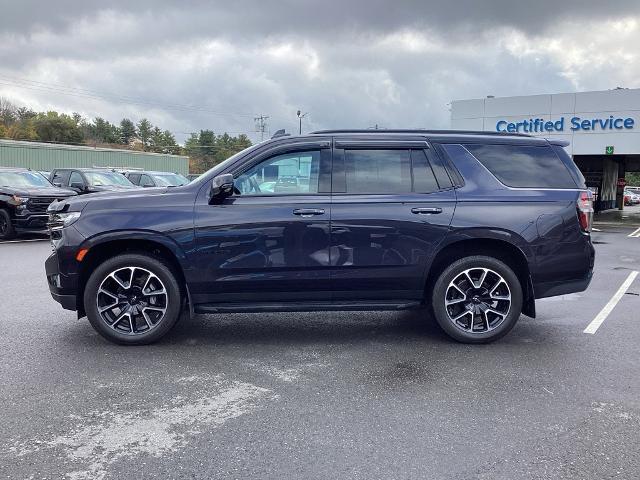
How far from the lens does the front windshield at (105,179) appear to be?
17094 mm

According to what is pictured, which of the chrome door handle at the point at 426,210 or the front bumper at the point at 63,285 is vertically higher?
the chrome door handle at the point at 426,210

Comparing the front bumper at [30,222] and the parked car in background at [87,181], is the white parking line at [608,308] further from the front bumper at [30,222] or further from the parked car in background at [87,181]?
the parked car in background at [87,181]

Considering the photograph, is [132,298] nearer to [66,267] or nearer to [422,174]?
[66,267]

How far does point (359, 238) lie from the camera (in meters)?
4.91

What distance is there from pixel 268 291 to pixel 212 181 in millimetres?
1122

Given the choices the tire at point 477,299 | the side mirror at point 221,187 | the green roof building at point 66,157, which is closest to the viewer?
the side mirror at point 221,187

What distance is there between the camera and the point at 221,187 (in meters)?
4.75

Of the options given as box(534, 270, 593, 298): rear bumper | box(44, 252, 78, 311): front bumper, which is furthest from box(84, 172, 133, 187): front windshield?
box(534, 270, 593, 298): rear bumper

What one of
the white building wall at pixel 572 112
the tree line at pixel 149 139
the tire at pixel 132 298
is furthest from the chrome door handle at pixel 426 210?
the tree line at pixel 149 139

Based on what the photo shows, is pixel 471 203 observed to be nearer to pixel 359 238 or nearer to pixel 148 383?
pixel 359 238

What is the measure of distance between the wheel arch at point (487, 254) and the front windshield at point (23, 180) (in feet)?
40.8

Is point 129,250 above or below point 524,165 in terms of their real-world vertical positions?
below

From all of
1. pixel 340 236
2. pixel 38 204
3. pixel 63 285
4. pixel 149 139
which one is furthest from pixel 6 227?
pixel 149 139

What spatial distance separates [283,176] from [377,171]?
88cm
